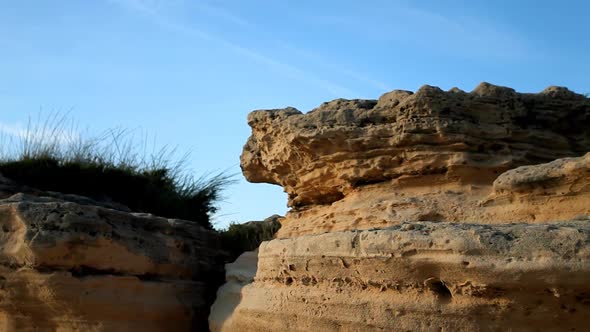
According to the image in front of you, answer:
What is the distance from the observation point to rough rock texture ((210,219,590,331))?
373cm

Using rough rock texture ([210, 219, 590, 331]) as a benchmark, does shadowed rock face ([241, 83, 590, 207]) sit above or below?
above

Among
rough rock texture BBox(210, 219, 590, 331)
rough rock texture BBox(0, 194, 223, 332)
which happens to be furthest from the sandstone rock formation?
rough rock texture BBox(0, 194, 223, 332)

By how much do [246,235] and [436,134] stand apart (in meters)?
2.87

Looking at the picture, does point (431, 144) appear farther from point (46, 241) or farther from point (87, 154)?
point (87, 154)

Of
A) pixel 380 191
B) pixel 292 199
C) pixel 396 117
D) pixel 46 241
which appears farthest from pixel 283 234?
pixel 46 241

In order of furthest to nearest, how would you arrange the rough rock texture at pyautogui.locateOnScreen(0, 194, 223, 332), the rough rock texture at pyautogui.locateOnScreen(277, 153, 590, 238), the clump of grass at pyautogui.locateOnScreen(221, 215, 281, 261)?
1. the clump of grass at pyautogui.locateOnScreen(221, 215, 281, 261)
2. the rough rock texture at pyautogui.locateOnScreen(0, 194, 223, 332)
3. the rough rock texture at pyautogui.locateOnScreen(277, 153, 590, 238)

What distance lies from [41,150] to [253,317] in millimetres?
4249

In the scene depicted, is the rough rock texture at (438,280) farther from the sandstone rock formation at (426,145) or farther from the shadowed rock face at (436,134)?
the shadowed rock face at (436,134)

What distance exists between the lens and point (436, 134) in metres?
5.59

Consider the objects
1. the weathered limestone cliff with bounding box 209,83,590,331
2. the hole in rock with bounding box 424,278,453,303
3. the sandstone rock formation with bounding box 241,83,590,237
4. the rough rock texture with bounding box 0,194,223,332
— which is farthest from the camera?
the sandstone rock formation with bounding box 241,83,590,237

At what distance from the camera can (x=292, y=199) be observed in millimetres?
6945

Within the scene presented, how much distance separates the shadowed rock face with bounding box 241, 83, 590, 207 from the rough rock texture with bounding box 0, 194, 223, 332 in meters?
1.62

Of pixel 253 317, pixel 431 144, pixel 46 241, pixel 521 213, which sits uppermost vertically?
pixel 431 144

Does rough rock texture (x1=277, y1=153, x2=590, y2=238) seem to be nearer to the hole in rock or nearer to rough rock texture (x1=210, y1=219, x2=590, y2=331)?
rough rock texture (x1=210, y1=219, x2=590, y2=331)
